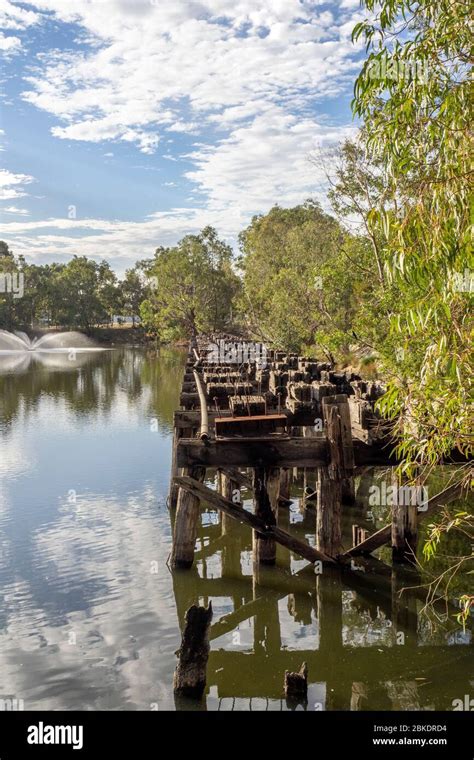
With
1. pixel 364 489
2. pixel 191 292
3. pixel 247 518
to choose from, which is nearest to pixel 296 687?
pixel 247 518

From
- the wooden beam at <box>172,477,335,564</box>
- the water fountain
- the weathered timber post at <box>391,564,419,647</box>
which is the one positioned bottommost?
the weathered timber post at <box>391,564,419,647</box>

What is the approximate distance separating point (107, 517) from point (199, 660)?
8900mm

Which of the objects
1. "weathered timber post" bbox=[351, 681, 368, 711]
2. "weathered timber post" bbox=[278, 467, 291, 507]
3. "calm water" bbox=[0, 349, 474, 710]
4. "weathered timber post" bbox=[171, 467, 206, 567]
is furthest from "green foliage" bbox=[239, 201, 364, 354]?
"weathered timber post" bbox=[351, 681, 368, 711]

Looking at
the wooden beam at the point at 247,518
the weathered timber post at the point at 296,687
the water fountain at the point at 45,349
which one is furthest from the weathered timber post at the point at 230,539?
the water fountain at the point at 45,349

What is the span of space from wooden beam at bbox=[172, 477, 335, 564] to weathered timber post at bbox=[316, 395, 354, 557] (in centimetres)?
41

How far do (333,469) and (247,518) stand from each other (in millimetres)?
1689

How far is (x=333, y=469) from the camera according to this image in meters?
11.8

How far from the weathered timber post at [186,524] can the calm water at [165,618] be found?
407 millimetres

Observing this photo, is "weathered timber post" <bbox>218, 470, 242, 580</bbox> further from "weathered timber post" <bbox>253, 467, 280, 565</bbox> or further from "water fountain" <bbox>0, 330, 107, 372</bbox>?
"water fountain" <bbox>0, 330, 107, 372</bbox>

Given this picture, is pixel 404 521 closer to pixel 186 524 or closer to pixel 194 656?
pixel 186 524

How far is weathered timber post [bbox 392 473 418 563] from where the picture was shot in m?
12.1

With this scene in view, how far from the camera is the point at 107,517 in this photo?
17188 mm

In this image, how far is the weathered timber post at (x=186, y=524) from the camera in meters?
12.2
